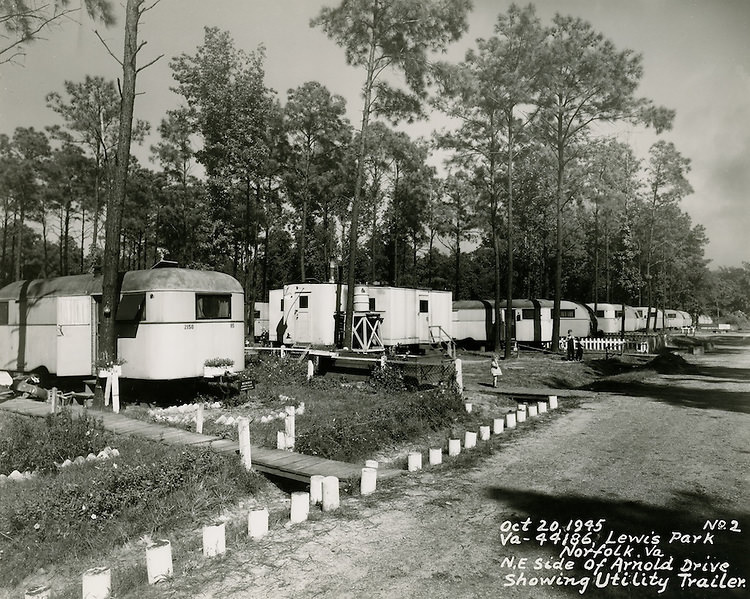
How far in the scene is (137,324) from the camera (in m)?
11.7

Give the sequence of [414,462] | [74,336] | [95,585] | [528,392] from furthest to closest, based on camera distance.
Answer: [528,392] → [74,336] → [414,462] → [95,585]

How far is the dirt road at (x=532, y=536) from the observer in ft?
13.7

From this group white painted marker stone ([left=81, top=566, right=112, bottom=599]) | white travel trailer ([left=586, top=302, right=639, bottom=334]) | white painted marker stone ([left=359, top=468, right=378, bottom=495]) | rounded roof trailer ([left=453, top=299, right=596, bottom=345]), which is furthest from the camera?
white travel trailer ([left=586, top=302, right=639, bottom=334])

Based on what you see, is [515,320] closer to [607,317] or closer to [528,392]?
[607,317]

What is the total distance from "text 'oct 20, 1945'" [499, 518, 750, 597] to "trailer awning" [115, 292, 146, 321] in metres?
8.90

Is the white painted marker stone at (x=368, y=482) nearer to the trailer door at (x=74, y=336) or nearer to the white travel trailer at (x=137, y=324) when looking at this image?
the white travel trailer at (x=137, y=324)

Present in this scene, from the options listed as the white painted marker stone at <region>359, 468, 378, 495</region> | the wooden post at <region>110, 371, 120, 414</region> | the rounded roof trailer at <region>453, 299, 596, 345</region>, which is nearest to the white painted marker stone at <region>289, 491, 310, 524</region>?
the white painted marker stone at <region>359, 468, 378, 495</region>

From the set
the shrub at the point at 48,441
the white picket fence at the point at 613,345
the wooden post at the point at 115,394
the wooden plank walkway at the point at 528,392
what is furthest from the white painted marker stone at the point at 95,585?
the white picket fence at the point at 613,345

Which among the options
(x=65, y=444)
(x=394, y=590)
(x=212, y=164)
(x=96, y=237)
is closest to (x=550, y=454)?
(x=394, y=590)

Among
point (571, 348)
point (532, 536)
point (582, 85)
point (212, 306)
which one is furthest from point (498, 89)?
point (532, 536)

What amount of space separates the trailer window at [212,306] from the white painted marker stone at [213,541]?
7.88 m

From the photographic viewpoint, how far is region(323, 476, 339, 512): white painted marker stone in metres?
5.69

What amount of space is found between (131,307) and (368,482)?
757cm

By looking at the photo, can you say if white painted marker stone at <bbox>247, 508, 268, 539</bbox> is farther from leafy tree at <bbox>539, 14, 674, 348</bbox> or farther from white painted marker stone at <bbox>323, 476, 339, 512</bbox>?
leafy tree at <bbox>539, 14, 674, 348</bbox>
